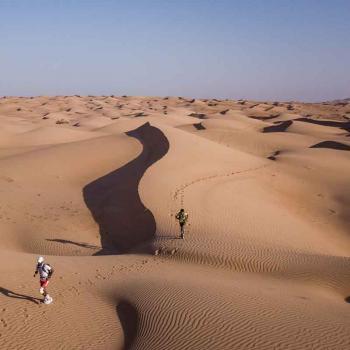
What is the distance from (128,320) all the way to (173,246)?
4550mm

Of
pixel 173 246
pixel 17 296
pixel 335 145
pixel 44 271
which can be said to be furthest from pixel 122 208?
pixel 335 145

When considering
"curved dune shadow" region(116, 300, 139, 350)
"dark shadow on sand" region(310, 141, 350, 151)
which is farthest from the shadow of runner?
"dark shadow on sand" region(310, 141, 350, 151)

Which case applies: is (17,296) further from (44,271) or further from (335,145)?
(335,145)

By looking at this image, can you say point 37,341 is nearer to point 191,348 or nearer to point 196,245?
point 191,348

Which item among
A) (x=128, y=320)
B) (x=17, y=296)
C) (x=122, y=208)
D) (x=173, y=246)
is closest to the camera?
(x=128, y=320)

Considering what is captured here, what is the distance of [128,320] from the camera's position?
29.8 feet

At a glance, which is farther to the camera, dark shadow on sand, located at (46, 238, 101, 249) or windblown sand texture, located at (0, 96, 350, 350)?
dark shadow on sand, located at (46, 238, 101, 249)

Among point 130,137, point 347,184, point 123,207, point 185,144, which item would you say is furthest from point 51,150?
point 347,184

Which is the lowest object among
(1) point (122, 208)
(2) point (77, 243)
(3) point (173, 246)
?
(2) point (77, 243)

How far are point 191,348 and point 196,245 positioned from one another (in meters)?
6.08

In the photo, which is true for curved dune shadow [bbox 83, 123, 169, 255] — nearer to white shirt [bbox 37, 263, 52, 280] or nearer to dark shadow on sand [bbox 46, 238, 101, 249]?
dark shadow on sand [bbox 46, 238, 101, 249]

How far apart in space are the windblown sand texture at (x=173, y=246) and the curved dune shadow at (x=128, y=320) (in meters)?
0.03

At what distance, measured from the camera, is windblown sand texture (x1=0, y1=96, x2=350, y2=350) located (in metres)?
8.36

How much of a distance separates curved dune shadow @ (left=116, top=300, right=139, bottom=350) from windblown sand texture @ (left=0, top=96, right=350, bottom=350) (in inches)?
1.1
